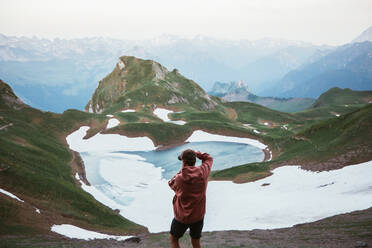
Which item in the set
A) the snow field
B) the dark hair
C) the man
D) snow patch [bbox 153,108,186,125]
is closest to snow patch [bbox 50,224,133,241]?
the snow field

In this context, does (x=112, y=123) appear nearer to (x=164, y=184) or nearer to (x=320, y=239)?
(x=164, y=184)

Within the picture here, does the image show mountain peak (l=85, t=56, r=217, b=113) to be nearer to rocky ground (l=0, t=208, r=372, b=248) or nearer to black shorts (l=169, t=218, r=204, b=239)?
rocky ground (l=0, t=208, r=372, b=248)

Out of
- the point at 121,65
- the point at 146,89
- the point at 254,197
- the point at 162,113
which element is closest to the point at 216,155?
the point at 254,197

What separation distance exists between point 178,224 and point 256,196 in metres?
27.9

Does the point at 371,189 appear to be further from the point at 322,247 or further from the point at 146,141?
the point at 146,141

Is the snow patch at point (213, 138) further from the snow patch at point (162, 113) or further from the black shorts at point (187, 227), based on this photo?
the black shorts at point (187, 227)

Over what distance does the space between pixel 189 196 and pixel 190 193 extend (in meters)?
0.09

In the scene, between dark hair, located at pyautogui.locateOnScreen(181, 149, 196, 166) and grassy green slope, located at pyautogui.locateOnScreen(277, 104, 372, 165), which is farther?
grassy green slope, located at pyautogui.locateOnScreen(277, 104, 372, 165)

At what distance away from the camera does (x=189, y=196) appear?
25.4 feet

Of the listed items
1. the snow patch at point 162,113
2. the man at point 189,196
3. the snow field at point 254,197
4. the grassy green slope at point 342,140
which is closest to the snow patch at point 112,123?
the snow patch at point 162,113

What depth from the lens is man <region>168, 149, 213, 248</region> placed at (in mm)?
7688

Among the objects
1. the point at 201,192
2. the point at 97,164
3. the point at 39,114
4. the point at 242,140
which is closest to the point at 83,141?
the point at 39,114

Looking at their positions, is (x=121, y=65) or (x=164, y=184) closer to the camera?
(x=164, y=184)

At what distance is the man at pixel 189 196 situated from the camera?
7688 mm
